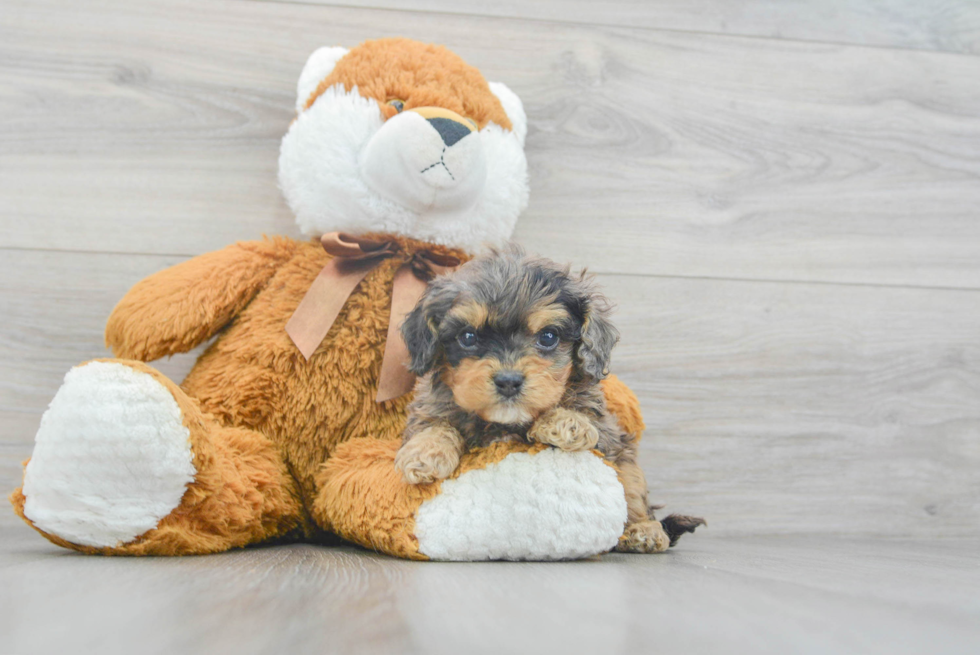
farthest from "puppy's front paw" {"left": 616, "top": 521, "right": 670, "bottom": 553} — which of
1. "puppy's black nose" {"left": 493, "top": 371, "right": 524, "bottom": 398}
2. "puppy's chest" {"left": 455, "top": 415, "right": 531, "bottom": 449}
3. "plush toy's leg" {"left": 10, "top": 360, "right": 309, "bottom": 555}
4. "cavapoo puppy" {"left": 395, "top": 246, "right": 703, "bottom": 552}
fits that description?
"plush toy's leg" {"left": 10, "top": 360, "right": 309, "bottom": 555}

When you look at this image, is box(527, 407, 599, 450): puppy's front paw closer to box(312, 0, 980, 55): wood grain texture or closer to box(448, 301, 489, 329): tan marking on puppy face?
box(448, 301, 489, 329): tan marking on puppy face

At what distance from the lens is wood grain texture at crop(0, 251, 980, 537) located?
68.9 inches

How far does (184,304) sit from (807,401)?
4.93 feet

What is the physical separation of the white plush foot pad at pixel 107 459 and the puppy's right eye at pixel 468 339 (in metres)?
0.43

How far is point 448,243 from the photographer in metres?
1.38

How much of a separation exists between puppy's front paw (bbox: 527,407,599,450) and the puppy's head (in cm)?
2

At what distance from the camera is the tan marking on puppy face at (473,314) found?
1058 millimetres

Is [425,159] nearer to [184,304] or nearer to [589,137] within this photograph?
[184,304]

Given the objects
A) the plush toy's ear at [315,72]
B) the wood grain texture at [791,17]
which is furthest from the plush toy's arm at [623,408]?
the wood grain texture at [791,17]

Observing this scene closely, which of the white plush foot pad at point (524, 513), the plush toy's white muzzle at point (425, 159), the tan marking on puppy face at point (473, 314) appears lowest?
the white plush foot pad at point (524, 513)

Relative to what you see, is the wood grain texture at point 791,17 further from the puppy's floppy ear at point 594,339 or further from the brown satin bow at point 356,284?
the puppy's floppy ear at point 594,339

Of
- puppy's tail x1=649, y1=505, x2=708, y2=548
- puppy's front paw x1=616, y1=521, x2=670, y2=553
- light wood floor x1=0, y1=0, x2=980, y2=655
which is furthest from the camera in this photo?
light wood floor x1=0, y1=0, x2=980, y2=655

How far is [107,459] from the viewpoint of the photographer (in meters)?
0.97

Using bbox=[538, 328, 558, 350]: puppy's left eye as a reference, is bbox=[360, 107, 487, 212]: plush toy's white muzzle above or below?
above
